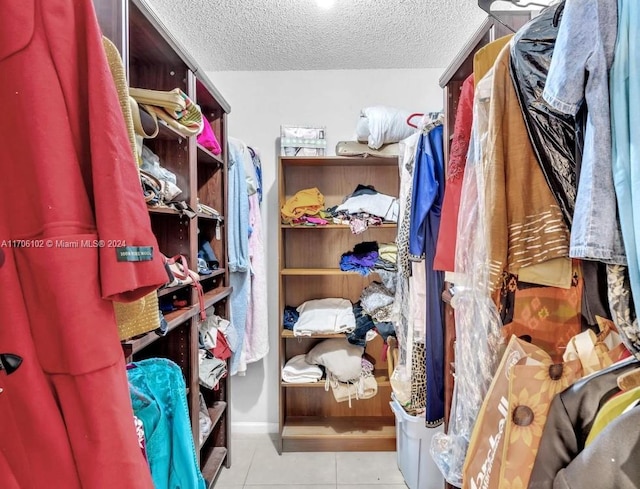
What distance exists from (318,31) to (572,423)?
196 cm

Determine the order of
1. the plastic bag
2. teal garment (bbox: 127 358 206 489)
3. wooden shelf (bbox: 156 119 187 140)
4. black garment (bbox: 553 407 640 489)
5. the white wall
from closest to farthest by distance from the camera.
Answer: black garment (bbox: 553 407 640 489), teal garment (bbox: 127 358 206 489), wooden shelf (bbox: 156 119 187 140), the plastic bag, the white wall

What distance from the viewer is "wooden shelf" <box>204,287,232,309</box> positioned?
154cm

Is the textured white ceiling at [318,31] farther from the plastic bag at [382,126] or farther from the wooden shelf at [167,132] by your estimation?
the wooden shelf at [167,132]

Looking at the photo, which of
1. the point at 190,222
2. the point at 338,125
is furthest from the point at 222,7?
the point at 190,222

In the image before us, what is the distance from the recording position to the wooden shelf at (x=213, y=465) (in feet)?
5.50

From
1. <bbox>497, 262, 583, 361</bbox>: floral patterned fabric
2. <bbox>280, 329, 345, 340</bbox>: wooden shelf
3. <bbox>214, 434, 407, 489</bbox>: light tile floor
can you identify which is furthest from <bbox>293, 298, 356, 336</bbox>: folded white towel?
<bbox>497, 262, 583, 361</bbox>: floral patterned fabric

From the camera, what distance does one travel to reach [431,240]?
147 centimetres

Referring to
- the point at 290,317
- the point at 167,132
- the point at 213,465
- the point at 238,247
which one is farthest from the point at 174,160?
the point at 213,465

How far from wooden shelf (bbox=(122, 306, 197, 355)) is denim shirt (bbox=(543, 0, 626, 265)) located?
1.04 m

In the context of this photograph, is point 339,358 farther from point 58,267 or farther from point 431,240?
point 58,267

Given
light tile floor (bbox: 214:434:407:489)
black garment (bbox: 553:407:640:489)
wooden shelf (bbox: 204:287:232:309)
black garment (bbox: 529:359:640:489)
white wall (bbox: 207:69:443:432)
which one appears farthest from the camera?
white wall (bbox: 207:69:443:432)

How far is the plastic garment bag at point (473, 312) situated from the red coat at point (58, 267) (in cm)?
79

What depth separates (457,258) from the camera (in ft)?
3.29

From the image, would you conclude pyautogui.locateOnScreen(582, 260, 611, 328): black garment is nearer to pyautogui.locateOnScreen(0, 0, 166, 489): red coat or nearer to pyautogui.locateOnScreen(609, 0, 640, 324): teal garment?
pyautogui.locateOnScreen(609, 0, 640, 324): teal garment
